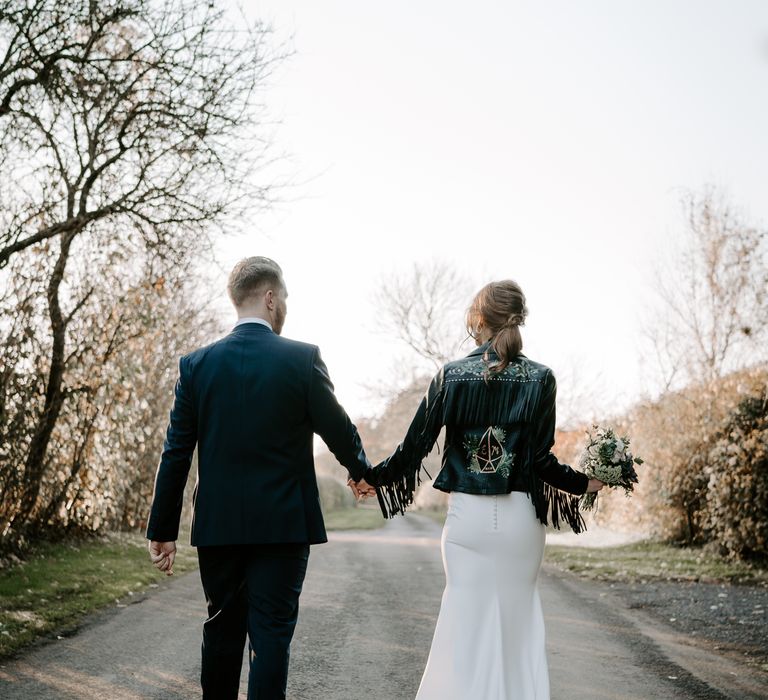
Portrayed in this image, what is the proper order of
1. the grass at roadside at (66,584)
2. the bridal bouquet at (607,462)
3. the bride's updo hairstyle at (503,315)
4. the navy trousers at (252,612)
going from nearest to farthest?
1. the navy trousers at (252,612)
2. the bride's updo hairstyle at (503,315)
3. the bridal bouquet at (607,462)
4. the grass at roadside at (66,584)

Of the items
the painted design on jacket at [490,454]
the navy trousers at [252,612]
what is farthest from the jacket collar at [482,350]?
the navy trousers at [252,612]

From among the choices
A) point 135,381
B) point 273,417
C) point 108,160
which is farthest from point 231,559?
point 135,381

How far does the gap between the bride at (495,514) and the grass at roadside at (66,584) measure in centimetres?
352

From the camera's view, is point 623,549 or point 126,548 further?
point 623,549

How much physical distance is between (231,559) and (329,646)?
302cm

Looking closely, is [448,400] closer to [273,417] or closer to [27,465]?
[273,417]

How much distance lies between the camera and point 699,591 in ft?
31.4

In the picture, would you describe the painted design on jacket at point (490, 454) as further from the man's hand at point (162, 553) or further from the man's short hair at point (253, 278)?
the man's hand at point (162, 553)

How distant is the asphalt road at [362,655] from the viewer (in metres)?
4.95

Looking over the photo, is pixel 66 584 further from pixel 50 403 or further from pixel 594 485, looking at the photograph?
pixel 594 485

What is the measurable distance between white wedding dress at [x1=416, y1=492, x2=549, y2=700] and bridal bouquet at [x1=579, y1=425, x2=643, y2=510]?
588 mm

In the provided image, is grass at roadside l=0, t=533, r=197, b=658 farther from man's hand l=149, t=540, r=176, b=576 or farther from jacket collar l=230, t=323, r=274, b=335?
jacket collar l=230, t=323, r=274, b=335

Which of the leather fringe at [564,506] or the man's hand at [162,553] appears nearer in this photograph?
the man's hand at [162,553]

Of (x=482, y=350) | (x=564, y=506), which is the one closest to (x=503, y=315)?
(x=482, y=350)
